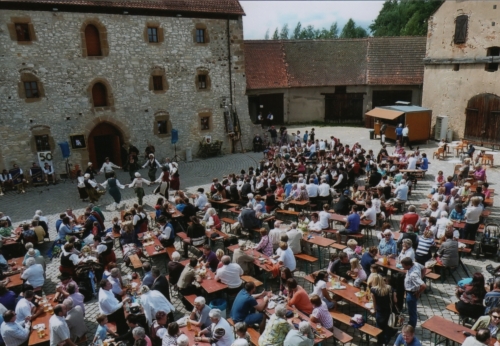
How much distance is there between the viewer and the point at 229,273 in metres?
9.25

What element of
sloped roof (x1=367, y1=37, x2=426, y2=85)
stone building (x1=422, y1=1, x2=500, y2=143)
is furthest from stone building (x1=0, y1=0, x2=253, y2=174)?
sloped roof (x1=367, y1=37, x2=426, y2=85)

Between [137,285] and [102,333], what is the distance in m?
1.85

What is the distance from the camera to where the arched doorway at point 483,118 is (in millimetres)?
24531

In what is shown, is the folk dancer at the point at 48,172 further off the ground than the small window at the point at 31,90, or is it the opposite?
the small window at the point at 31,90

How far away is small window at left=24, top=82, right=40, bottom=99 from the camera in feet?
67.1

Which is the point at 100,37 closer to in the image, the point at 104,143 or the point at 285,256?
the point at 104,143

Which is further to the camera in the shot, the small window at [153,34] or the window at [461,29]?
the window at [461,29]

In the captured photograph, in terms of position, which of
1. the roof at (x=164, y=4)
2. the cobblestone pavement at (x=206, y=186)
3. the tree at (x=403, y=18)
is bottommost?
the cobblestone pavement at (x=206, y=186)

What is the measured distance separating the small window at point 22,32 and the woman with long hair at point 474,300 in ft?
70.9

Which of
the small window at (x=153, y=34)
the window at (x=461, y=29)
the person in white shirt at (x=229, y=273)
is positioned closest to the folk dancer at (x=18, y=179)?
the small window at (x=153, y=34)

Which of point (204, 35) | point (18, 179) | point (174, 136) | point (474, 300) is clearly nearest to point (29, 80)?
point (18, 179)

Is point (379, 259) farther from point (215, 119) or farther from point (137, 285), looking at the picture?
point (215, 119)

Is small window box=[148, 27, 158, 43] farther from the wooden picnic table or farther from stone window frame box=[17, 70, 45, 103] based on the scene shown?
the wooden picnic table

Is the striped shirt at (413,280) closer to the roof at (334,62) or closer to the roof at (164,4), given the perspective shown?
the roof at (164,4)
